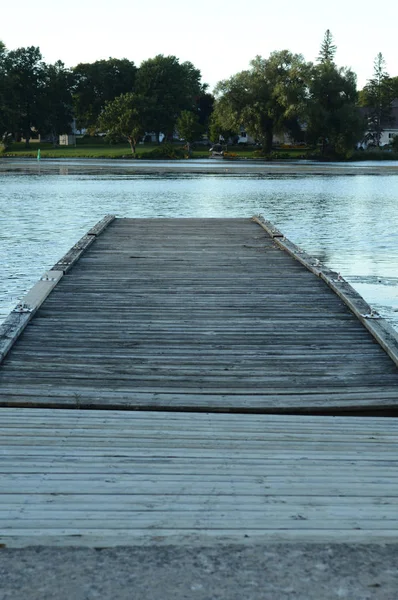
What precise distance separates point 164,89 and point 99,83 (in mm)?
12492

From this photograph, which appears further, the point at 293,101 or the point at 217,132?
the point at 217,132

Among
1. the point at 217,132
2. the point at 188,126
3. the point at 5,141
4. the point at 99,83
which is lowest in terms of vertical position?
the point at 5,141

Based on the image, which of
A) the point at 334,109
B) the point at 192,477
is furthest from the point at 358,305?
the point at 334,109

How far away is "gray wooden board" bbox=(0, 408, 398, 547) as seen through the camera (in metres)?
3.12

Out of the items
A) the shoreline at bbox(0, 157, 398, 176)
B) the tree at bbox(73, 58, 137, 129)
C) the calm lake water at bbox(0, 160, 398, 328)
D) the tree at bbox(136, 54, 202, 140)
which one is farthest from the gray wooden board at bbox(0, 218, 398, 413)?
the tree at bbox(73, 58, 137, 129)

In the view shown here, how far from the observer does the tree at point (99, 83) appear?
105688 mm

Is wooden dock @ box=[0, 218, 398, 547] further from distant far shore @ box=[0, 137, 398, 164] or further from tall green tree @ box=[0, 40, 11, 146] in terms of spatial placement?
tall green tree @ box=[0, 40, 11, 146]

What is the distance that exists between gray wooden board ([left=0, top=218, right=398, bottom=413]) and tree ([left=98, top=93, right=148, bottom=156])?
265 ft

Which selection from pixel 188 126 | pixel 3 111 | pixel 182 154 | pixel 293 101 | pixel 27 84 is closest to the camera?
pixel 293 101

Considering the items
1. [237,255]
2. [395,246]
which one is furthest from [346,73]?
[237,255]

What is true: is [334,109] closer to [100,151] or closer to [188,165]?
[188,165]

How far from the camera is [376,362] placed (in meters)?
5.91

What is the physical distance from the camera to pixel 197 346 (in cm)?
640

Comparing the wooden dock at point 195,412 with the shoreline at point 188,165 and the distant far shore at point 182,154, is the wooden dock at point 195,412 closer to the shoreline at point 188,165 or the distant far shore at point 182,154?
the shoreline at point 188,165
